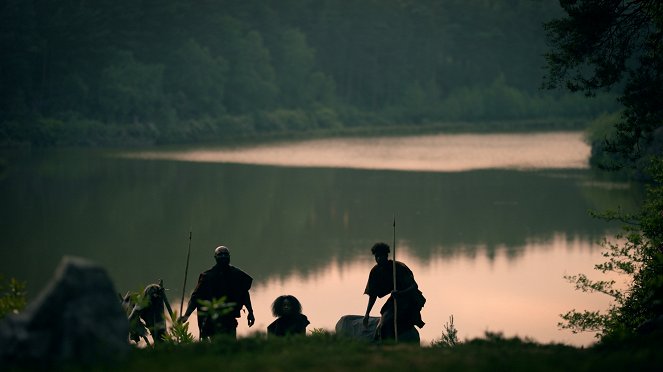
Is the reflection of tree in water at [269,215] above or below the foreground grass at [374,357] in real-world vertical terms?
below

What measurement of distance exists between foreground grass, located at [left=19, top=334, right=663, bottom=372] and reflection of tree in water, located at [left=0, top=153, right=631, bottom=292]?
500 inches

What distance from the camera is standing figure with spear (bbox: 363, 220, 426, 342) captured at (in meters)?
12.0

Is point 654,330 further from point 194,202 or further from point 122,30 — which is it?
point 122,30

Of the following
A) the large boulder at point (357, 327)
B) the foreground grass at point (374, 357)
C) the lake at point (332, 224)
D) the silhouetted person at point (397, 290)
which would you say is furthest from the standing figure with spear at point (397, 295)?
the foreground grass at point (374, 357)

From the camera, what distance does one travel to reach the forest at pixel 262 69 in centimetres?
7681

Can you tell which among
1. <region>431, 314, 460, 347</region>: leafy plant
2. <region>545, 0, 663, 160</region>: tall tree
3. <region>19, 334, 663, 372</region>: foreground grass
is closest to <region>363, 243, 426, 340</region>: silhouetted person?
<region>431, 314, 460, 347</region>: leafy plant

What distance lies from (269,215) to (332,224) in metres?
3.34

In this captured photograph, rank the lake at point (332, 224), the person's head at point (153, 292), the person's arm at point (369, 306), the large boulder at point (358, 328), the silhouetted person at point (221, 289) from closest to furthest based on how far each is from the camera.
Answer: the silhouetted person at point (221, 289)
the person's arm at point (369, 306)
the person's head at point (153, 292)
the large boulder at point (358, 328)
the lake at point (332, 224)

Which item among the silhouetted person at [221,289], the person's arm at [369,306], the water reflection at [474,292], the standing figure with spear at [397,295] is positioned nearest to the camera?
the standing figure with spear at [397,295]

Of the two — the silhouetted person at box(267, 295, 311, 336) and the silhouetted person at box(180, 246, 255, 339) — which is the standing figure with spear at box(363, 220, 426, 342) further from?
Answer: the silhouetted person at box(180, 246, 255, 339)

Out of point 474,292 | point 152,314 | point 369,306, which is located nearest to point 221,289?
point 152,314

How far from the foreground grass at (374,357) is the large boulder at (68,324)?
0.15 metres

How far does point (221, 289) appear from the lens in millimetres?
12289

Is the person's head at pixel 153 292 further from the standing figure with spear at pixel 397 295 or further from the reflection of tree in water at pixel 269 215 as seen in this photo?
the reflection of tree in water at pixel 269 215
